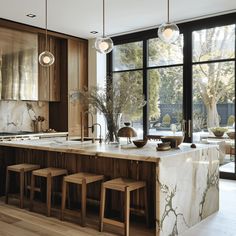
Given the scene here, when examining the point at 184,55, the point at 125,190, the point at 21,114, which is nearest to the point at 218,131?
the point at 184,55

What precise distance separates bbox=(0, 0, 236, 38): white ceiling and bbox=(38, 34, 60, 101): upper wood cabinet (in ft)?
1.53

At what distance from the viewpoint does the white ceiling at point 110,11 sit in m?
5.03

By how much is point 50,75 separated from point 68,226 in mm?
4048

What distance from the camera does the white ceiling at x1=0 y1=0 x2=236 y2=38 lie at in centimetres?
503

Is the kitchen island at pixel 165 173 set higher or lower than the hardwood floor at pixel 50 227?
higher

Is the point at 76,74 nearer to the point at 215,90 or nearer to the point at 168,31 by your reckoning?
the point at 215,90

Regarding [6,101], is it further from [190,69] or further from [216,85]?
[216,85]

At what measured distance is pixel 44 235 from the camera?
323 centimetres

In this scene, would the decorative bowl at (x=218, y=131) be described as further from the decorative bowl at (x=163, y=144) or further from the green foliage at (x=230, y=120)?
the decorative bowl at (x=163, y=144)

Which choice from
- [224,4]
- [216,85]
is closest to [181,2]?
[224,4]

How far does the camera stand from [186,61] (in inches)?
242

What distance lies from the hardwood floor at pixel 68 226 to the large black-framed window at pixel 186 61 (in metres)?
2.55

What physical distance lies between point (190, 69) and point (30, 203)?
377 cm

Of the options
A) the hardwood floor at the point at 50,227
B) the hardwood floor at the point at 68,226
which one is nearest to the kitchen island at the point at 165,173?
the hardwood floor at the point at 68,226
